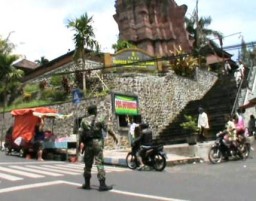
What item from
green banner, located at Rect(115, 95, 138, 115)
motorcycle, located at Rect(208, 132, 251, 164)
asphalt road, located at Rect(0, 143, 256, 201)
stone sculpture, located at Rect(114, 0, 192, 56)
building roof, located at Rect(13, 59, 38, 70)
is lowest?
asphalt road, located at Rect(0, 143, 256, 201)

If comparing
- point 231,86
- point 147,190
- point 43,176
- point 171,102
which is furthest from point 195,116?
point 147,190

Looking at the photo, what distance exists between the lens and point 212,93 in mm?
27781

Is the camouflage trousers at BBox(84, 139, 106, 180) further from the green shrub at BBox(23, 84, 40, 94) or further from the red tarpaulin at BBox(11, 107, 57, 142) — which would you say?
the green shrub at BBox(23, 84, 40, 94)

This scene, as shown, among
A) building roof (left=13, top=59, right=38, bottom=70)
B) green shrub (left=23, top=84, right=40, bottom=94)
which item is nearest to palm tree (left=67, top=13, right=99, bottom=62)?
green shrub (left=23, top=84, right=40, bottom=94)

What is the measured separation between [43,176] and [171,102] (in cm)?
1537

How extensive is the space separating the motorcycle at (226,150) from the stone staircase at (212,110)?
3859 mm

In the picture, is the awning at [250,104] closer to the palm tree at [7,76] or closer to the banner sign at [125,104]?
the banner sign at [125,104]

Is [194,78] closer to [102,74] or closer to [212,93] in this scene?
[212,93]

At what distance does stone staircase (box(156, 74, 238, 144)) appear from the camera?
22.1 metres

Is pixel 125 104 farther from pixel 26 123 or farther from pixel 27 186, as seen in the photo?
pixel 27 186

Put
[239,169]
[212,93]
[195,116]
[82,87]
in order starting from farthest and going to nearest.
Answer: [212,93]
[82,87]
[195,116]
[239,169]

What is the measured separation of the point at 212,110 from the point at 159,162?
11063 mm

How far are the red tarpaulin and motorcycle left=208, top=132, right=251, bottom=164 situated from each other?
788 cm

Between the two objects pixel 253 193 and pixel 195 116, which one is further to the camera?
pixel 195 116
